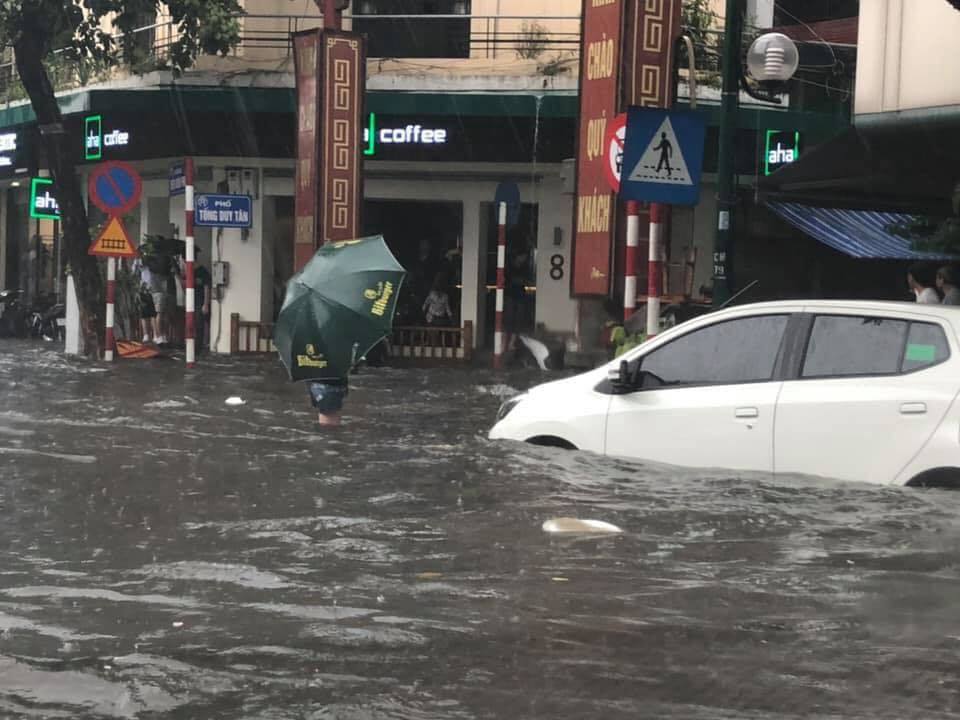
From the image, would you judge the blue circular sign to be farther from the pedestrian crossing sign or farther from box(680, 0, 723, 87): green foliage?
the pedestrian crossing sign

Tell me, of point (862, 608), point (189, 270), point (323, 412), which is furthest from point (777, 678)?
point (189, 270)

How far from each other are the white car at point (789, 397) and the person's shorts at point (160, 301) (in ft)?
51.5

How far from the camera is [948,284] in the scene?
12547mm

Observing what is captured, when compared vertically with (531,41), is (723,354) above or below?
below

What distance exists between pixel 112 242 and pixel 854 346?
1292cm

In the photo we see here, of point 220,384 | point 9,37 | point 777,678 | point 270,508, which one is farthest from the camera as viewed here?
point 9,37

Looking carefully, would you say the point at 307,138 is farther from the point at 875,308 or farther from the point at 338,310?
the point at 875,308

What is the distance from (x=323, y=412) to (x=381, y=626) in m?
6.75

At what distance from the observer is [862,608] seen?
5945 mm

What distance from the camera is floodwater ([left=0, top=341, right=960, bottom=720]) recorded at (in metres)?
4.73

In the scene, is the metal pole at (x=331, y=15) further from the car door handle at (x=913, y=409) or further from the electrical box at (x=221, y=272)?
the car door handle at (x=913, y=409)

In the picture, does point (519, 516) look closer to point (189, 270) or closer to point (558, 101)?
point (189, 270)

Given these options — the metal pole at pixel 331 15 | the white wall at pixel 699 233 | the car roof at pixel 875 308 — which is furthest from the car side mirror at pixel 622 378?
the white wall at pixel 699 233

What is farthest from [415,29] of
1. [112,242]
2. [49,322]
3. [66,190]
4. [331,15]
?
[49,322]
